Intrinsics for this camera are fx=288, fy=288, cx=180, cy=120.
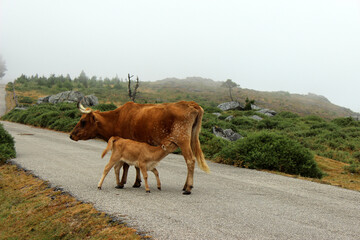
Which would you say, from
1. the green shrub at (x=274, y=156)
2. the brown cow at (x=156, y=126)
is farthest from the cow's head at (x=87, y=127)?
the green shrub at (x=274, y=156)

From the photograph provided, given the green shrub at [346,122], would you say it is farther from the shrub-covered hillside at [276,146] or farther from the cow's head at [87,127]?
the cow's head at [87,127]

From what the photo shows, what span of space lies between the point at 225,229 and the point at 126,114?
4036 mm

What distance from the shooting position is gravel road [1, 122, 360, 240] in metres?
4.57

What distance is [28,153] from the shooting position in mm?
12953

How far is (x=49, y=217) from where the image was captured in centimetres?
552

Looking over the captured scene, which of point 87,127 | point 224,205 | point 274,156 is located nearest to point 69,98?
point 274,156

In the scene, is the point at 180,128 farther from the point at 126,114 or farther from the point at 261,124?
the point at 261,124

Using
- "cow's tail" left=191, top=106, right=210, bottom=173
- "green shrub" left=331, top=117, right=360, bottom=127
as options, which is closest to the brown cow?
"cow's tail" left=191, top=106, right=210, bottom=173

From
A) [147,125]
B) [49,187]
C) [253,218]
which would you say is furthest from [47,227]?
[253,218]

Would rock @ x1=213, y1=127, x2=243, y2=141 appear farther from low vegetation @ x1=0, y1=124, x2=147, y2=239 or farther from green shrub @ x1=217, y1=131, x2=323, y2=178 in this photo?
low vegetation @ x1=0, y1=124, x2=147, y2=239

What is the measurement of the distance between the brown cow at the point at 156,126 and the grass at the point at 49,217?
1789 mm

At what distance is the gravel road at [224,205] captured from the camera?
4.57 m

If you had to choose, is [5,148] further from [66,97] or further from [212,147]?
[66,97]

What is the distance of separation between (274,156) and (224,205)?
6724 millimetres
